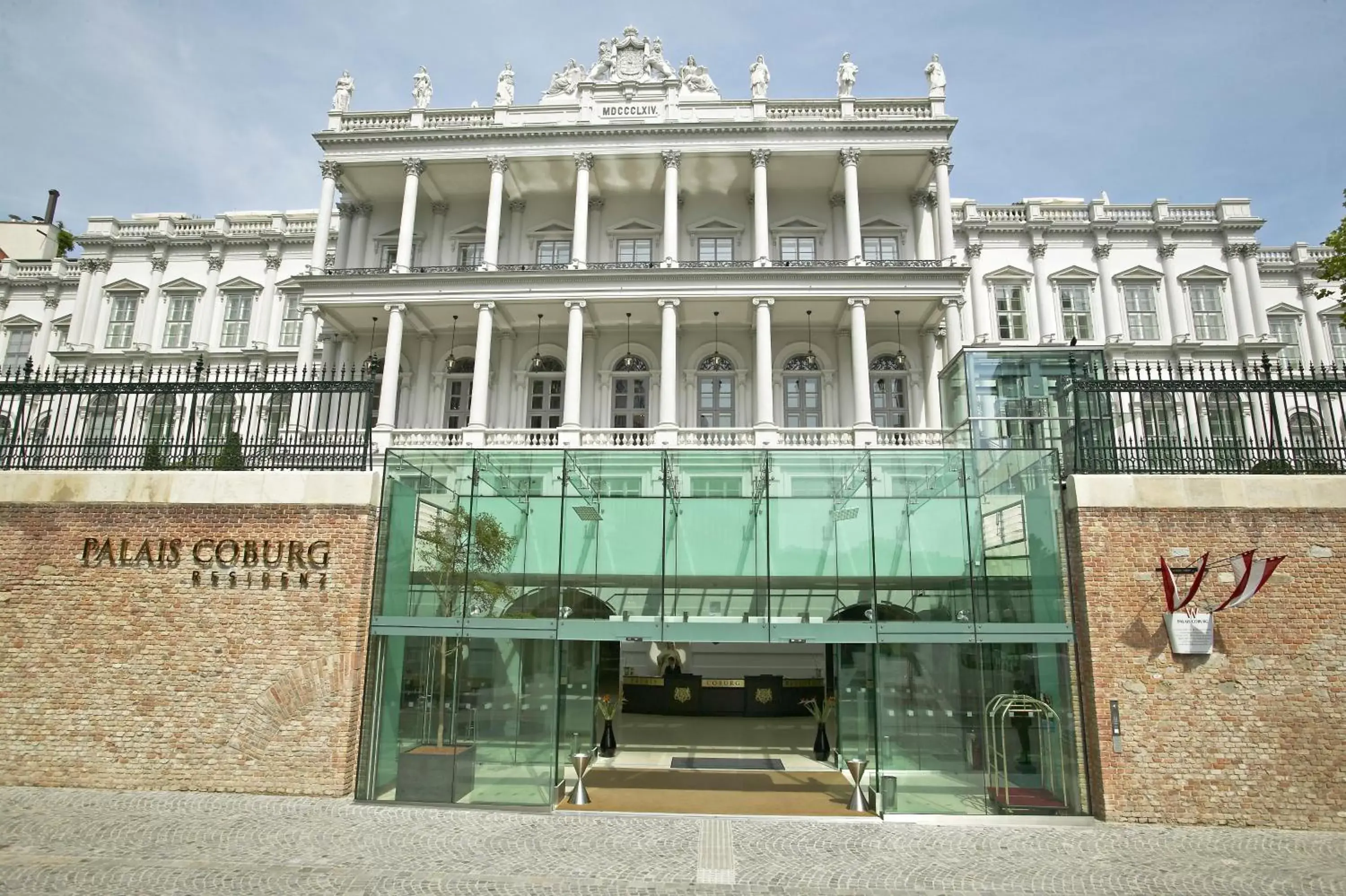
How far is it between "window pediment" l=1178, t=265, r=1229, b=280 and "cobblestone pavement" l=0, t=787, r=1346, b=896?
27898 millimetres

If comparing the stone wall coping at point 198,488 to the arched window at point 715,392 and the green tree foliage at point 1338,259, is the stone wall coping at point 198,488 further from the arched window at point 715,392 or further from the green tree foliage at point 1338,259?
the green tree foliage at point 1338,259

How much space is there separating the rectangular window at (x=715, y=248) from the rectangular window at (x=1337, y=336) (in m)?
25.5

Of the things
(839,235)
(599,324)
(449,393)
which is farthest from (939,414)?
(449,393)

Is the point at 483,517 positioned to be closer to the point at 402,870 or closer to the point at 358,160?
the point at 402,870

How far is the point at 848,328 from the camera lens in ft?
85.3

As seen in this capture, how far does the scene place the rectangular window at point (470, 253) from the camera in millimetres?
27656

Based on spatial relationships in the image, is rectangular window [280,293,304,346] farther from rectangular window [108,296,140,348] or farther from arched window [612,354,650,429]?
arched window [612,354,650,429]

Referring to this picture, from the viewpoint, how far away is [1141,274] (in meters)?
31.4

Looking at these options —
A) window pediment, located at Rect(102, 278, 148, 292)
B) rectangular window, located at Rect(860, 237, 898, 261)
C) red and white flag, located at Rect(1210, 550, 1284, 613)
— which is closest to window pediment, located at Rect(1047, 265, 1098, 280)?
rectangular window, located at Rect(860, 237, 898, 261)

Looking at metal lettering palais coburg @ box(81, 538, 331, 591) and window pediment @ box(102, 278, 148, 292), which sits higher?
window pediment @ box(102, 278, 148, 292)

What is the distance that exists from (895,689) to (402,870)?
21.5 ft

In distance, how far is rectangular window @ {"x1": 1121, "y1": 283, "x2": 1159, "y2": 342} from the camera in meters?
31.3

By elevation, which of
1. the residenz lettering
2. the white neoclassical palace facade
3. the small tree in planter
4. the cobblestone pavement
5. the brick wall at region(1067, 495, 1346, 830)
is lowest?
the cobblestone pavement

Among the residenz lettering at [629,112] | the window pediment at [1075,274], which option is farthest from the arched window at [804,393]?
the window pediment at [1075,274]
